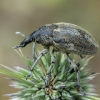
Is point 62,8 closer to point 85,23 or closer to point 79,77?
point 85,23

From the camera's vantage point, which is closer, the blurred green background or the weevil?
the weevil

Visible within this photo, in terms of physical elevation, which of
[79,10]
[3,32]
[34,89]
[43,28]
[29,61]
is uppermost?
[79,10]

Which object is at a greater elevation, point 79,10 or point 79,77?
point 79,10

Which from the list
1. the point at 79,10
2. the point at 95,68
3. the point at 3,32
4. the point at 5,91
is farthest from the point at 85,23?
the point at 5,91

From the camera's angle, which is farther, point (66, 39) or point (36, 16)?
point (36, 16)

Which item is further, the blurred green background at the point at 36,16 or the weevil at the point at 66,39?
the blurred green background at the point at 36,16

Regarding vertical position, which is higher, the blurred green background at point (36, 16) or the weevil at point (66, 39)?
the blurred green background at point (36, 16)

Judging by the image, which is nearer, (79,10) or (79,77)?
(79,77)

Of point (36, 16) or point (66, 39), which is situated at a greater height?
point (36, 16)
